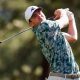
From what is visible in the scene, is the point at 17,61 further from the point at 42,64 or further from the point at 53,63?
the point at 53,63

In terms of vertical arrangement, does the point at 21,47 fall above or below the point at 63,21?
below

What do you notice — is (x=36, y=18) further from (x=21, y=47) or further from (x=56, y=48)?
(x=21, y=47)

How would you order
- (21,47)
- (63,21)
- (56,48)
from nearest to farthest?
(56,48) → (63,21) → (21,47)

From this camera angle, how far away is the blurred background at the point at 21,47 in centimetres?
1866

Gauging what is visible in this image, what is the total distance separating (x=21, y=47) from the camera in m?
19.6

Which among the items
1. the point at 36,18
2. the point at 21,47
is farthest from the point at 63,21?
the point at 21,47

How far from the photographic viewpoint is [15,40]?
18.6 meters

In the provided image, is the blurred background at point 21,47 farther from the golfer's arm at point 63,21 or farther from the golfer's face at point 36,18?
the golfer's face at point 36,18

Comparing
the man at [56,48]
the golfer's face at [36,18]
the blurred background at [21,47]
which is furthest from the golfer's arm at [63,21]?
the blurred background at [21,47]

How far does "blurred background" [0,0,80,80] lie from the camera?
18.7 m

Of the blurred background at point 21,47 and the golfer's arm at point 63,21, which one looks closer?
the golfer's arm at point 63,21

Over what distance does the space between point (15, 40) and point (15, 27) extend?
1.73 feet

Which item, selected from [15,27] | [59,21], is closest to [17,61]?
[15,27]

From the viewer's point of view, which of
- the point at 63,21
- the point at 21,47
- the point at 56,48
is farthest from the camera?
the point at 21,47
